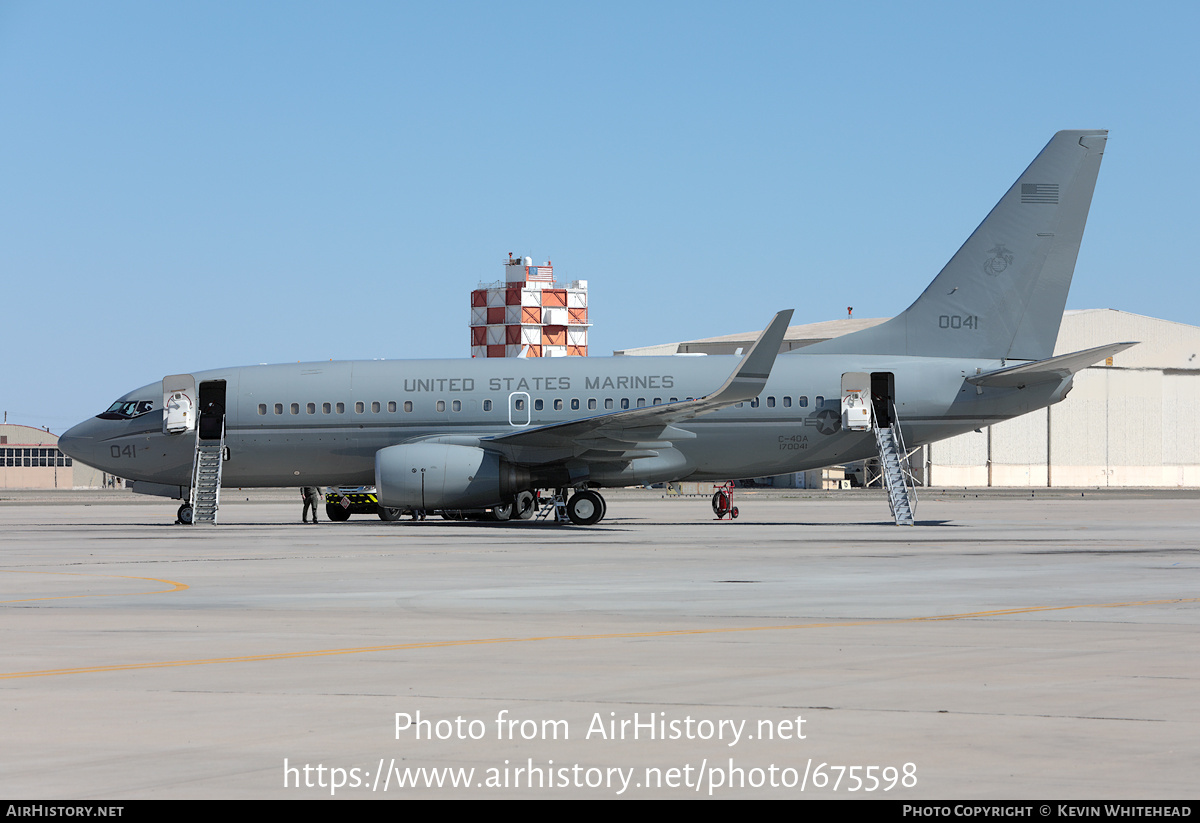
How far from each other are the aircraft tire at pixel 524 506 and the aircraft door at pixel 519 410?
3052mm

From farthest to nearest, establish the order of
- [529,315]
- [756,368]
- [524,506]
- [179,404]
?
[529,315] → [524,506] → [179,404] → [756,368]

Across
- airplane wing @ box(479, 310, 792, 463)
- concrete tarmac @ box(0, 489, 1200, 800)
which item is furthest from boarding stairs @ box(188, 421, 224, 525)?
concrete tarmac @ box(0, 489, 1200, 800)

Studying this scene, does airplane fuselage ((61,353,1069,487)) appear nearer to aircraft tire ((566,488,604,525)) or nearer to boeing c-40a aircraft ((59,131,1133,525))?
boeing c-40a aircraft ((59,131,1133,525))

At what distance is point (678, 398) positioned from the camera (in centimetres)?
3575

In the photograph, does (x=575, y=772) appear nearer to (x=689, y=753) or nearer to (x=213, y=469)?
(x=689, y=753)

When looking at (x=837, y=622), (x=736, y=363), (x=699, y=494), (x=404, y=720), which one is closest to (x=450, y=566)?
(x=837, y=622)

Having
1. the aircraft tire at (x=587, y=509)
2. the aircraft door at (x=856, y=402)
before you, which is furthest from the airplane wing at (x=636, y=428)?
the aircraft door at (x=856, y=402)

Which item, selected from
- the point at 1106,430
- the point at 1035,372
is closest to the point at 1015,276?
the point at 1035,372

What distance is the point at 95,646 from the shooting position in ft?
36.6

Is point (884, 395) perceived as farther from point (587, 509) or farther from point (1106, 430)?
point (1106, 430)

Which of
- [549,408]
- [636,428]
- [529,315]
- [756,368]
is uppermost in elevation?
[529,315]

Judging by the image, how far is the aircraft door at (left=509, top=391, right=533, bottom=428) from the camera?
35750mm

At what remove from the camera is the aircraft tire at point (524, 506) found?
3800 centimetres

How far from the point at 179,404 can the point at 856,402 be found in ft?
62.8
